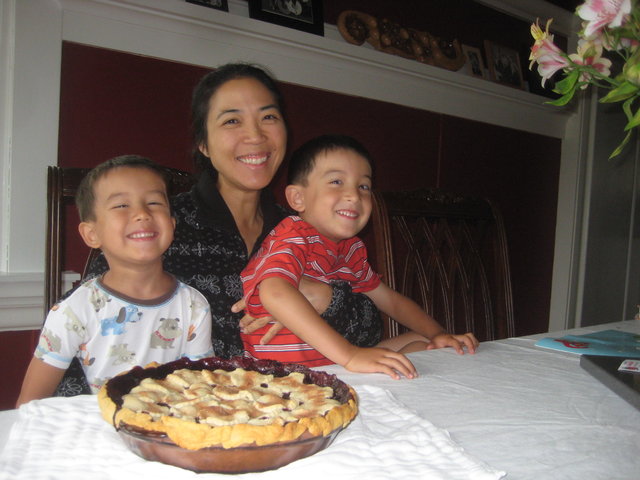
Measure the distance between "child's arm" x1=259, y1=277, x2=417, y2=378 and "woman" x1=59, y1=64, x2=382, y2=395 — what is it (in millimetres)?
166

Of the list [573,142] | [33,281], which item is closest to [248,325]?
[33,281]

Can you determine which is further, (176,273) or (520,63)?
(520,63)

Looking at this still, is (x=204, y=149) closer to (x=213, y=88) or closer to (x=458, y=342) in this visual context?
(x=213, y=88)

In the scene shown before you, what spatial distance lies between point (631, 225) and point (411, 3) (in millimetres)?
2508

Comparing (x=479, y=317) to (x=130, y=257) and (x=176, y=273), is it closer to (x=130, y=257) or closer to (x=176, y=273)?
(x=176, y=273)

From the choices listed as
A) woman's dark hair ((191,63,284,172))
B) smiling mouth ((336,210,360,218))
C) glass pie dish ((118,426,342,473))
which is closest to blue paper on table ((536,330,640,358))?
smiling mouth ((336,210,360,218))

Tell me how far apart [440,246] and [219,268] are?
0.64m

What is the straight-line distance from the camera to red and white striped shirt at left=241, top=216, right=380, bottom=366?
1.12 m

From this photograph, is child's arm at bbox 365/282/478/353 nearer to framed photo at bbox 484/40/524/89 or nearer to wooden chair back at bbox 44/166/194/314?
wooden chair back at bbox 44/166/194/314

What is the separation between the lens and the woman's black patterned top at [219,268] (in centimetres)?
123

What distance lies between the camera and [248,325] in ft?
3.88

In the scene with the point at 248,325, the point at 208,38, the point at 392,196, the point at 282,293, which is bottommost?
the point at 248,325

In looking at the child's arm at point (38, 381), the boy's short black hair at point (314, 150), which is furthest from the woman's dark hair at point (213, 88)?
the child's arm at point (38, 381)

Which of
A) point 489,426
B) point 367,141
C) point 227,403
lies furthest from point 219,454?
point 367,141
